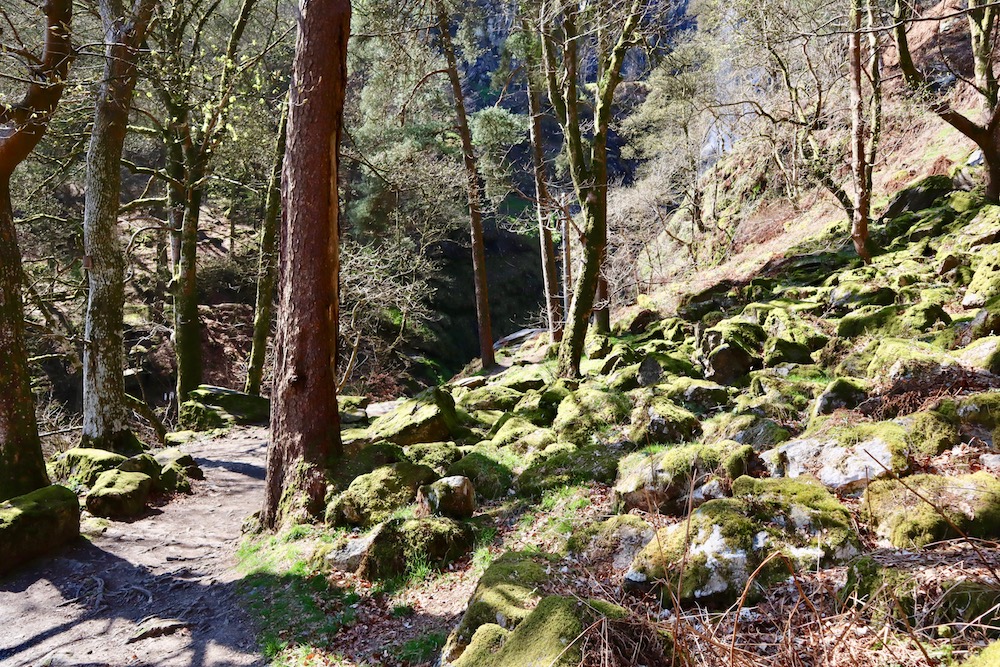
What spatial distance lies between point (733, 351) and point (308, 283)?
19.2ft

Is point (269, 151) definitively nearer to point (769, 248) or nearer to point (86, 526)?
point (86, 526)

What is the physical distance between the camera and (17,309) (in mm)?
6707

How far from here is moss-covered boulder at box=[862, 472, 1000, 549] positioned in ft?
10.7

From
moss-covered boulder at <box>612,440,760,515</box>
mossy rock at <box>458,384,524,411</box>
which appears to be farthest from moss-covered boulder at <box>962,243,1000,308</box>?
mossy rock at <box>458,384,524,411</box>

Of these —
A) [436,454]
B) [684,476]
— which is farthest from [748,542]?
[436,454]

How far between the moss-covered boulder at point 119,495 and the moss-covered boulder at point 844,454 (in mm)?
6949

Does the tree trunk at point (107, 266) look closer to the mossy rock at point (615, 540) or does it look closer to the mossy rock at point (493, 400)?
the mossy rock at point (493, 400)

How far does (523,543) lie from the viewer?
537 centimetres

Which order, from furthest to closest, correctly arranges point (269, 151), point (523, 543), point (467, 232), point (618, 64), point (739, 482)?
1. point (467, 232)
2. point (269, 151)
3. point (618, 64)
4. point (523, 543)
5. point (739, 482)

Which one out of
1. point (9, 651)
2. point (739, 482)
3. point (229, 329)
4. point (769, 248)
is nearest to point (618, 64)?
point (739, 482)

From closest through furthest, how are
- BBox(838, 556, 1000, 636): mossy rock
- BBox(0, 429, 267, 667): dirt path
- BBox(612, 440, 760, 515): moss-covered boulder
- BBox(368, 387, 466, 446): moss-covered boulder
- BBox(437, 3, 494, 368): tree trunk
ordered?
BBox(838, 556, 1000, 636): mossy rock < BBox(0, 429, 267, 667): dirt path < BBox(612, 440, 760, 515): moss-covered boulder < BBox(368, 387, 466, 446): moss-covered boulder < BBox(437, 3, 494, 368): tree trunk

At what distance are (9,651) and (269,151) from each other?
13.3m

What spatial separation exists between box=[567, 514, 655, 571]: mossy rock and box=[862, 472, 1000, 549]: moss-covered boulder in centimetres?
145

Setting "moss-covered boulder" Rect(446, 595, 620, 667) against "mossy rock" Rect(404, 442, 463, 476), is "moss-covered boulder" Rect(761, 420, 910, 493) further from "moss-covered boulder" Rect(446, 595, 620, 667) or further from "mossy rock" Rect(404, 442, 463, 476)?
"mossy rock" Rect(404, 442, 463, 476)
